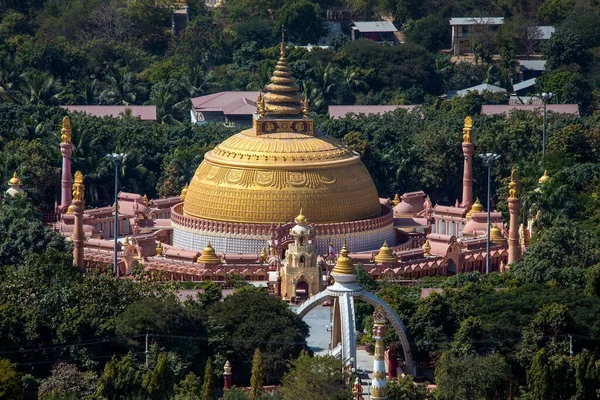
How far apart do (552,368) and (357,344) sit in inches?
475

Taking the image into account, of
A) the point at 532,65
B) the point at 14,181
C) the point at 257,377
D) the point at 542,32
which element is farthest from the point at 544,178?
the point at 542,32

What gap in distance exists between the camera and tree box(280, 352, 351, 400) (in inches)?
3546

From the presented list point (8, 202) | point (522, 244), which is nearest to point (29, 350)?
point (8, 202)

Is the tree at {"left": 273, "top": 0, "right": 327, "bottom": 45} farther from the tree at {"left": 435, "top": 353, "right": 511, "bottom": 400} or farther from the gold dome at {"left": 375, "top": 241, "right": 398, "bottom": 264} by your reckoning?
the tree at {"left": 435, "top": 353, "right": 511, "bottom": 400}

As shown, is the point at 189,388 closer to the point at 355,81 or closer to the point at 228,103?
the point at 228,103

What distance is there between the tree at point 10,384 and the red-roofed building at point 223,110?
220 ft

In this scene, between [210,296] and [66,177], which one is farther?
[66,177]

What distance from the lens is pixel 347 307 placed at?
98062 mm

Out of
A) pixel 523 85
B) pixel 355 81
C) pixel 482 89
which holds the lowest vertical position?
pixel 523 85

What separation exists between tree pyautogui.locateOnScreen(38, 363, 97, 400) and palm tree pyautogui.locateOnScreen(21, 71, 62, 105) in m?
62.0

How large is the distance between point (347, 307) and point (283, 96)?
28.4 metres

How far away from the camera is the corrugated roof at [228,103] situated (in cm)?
16012

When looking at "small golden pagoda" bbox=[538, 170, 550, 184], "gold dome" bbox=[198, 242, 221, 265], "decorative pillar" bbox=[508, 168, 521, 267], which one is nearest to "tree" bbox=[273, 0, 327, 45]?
"small golden pagoda" bbox=[538, 170, 550, 184]

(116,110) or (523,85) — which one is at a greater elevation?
(116,110)
